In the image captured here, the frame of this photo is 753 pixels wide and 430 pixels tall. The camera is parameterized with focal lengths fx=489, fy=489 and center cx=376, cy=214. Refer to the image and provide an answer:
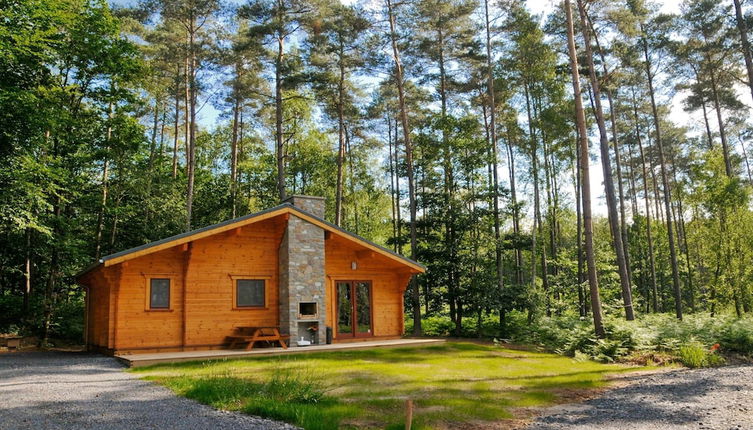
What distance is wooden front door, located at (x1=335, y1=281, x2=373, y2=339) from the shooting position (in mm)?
14609

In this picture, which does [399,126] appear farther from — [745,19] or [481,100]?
[745,19]

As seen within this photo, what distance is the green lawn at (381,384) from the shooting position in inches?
235

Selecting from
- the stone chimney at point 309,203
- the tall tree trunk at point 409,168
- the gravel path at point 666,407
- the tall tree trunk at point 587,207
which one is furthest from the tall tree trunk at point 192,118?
the gravel path at point 666,407

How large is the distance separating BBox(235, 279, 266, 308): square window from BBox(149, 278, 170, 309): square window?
170cm

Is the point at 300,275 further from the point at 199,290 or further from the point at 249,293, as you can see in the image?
the point at 199,290

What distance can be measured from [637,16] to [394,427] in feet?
47.2

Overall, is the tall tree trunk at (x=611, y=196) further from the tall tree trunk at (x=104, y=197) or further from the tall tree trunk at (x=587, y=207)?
the tall tree trunk at (x=104, y=197)

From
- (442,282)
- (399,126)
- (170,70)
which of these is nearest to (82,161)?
(170,70)

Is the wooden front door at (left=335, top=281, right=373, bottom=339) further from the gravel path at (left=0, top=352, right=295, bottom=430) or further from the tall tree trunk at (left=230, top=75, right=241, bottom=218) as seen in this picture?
the tall tree trunk at (left=230, top=75, right=241, bottom=218)

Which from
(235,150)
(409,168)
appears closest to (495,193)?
(409,168)

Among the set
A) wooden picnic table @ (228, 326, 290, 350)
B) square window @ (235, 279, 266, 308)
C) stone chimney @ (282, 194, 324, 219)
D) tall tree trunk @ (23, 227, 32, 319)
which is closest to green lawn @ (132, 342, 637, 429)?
wooden picnic table @ (228, 326, 290, 350)

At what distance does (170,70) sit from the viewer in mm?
21047

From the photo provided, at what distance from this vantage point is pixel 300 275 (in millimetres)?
13086

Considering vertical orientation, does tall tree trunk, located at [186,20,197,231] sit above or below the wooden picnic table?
above
